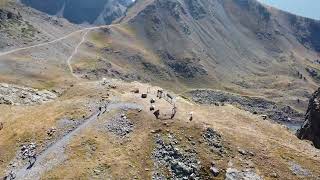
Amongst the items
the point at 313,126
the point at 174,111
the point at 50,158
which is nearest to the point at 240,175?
the point at 174,111

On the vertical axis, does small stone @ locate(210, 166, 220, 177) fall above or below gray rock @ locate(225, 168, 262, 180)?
below

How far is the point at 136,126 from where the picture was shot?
233ft

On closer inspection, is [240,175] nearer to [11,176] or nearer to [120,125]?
[120,125]

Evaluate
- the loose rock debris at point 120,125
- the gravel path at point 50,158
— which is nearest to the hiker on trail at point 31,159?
the gravel path at point 50,158

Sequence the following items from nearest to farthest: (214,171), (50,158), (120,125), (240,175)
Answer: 1. (214,171)
2. (240,175)
3. (50,158)
4. (120,125)

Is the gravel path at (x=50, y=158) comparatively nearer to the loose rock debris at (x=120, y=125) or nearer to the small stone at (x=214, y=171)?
the loose rock debris at (x=120, y=125)

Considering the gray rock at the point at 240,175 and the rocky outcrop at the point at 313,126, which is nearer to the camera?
the gray rock at the point at 240,175

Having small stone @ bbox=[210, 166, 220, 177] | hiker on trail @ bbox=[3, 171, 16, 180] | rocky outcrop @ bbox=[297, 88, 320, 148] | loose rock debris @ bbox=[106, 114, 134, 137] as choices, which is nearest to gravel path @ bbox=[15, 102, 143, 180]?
hiker on trail @ bbox=[3, 171, 16, 180]

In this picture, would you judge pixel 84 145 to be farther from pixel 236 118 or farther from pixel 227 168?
pixel 236 118

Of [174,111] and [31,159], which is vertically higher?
[174,111]

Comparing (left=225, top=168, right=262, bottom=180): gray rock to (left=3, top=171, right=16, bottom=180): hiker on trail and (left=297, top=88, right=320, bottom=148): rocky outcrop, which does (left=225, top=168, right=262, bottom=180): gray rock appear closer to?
(left=3, top=171, right=16, bottom=180): hiker on trail

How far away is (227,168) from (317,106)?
161 ft

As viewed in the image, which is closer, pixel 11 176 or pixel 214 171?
pixel 11 176

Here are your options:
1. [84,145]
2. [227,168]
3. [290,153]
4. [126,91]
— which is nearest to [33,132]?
[84,145]
